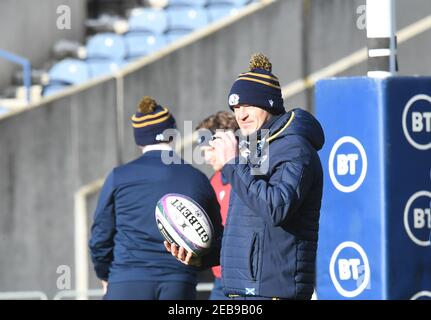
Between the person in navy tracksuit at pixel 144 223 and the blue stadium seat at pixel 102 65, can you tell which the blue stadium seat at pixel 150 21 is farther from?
the person in navy tracksuit at pixel 144 223

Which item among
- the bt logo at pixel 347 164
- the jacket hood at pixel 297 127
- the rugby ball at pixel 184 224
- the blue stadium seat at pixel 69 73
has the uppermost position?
the blue stadium seat at pixel 69 73

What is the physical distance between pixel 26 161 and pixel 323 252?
13.7 feet

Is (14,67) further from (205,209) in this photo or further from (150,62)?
(205,209)

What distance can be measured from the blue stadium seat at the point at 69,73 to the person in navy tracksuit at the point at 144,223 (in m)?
5.47

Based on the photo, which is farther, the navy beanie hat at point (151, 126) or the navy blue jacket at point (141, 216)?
the navy beanie hat at point (151, 126)

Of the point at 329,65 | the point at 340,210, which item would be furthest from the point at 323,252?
the point at 329,65

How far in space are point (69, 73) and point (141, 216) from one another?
5.88 m

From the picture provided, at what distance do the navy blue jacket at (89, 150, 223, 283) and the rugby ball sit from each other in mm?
330

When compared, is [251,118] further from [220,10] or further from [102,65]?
[220,10]

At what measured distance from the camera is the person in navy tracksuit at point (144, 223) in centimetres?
677

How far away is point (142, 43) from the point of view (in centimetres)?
1280

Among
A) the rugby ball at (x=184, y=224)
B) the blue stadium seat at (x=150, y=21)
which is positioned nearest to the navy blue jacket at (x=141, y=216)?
the rugby ball at (x=184, y=224)

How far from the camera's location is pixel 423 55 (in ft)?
34.4

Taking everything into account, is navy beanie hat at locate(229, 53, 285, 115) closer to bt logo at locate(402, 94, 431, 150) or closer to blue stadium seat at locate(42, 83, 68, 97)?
bt logo at locate(402, 94, 431, 150)
